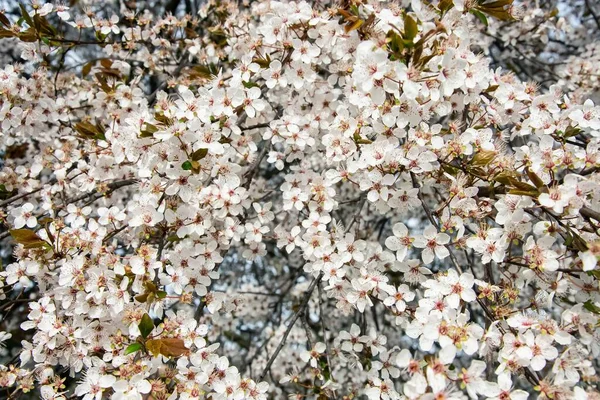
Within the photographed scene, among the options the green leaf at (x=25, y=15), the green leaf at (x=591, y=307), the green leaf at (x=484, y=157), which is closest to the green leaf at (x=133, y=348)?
the green leaf at (x=484, y=157)

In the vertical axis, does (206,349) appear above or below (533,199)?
below

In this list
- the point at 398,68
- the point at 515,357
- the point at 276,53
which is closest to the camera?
the point at 515,357

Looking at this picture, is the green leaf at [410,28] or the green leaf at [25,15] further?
the green leaf at [25,15]

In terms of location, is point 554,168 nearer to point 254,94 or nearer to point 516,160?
point 516,160

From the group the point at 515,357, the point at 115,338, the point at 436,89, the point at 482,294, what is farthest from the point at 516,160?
the point at 115,338

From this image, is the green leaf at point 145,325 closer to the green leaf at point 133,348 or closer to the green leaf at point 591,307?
the green leaf at point 133,348

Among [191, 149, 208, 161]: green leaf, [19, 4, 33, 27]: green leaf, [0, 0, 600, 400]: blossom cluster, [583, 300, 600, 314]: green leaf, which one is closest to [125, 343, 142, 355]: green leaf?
[0, 0, 600, 400]: blossom cluster

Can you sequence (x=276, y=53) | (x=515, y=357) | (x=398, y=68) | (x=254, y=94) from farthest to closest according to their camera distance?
(x=276, y=53), (x=254, y=94), (x=398, y=68), (x=515, y=357)

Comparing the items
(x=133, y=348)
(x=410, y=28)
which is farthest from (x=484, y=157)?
(x=133, y=348)

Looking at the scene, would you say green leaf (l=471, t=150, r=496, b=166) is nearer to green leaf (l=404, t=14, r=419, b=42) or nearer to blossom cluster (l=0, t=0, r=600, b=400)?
blossom cluster (l=0, t=0, r=600, b=400)

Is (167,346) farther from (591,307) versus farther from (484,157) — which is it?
(591,307)
